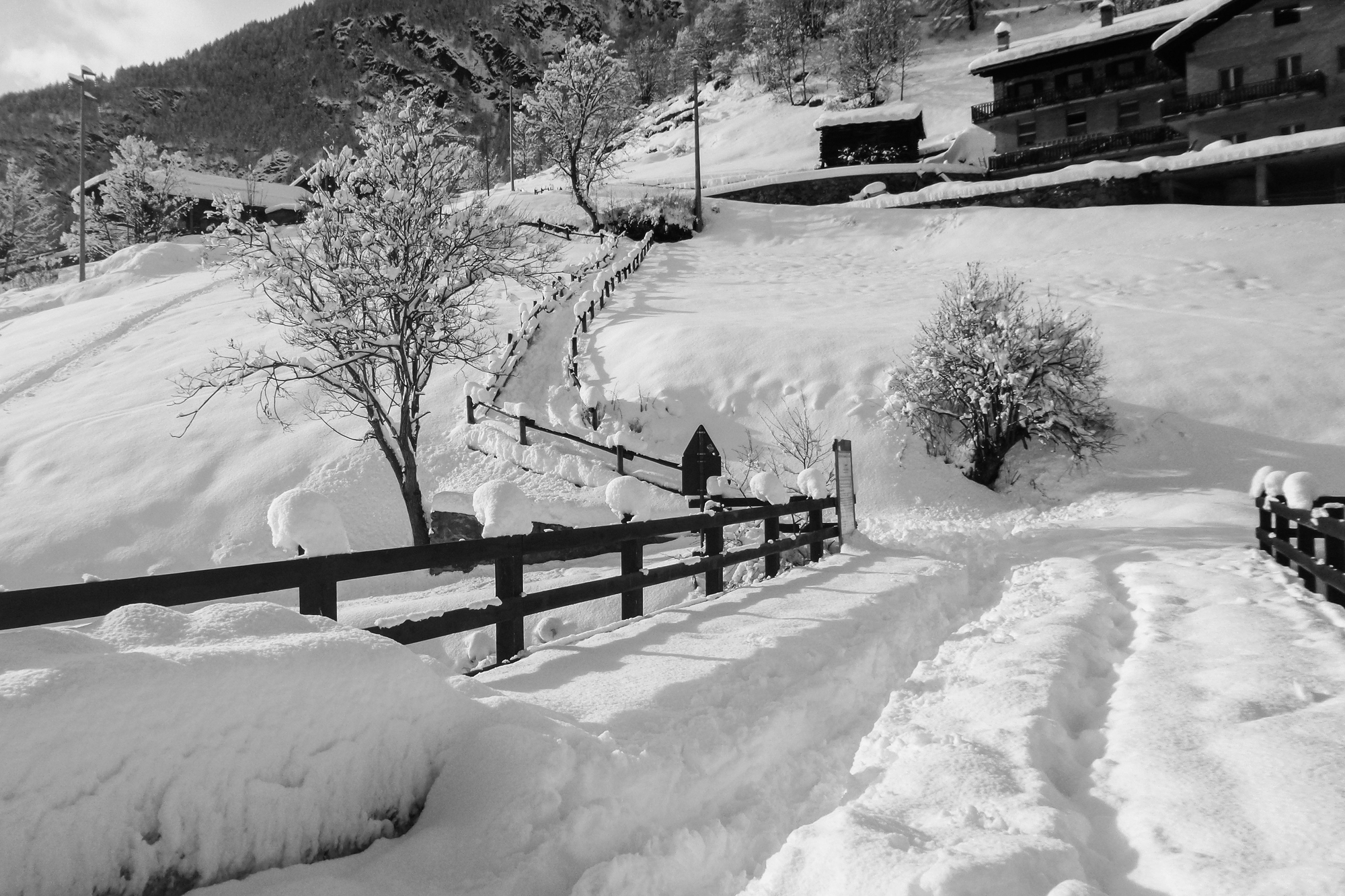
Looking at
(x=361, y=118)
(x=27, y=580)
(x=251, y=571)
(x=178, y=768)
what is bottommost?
(x=27, y=580)

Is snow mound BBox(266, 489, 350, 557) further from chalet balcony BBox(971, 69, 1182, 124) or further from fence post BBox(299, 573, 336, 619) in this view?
chalet balcony BBox(971, 69, 1182, 124)

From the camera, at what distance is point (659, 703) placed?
4.09 metres

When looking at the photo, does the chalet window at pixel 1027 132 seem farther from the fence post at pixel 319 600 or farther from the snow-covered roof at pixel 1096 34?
the fence post at pixel 319 600

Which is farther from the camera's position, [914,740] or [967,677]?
[967,677]

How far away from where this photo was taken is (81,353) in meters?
25.8

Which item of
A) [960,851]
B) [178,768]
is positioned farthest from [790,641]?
[178,768]

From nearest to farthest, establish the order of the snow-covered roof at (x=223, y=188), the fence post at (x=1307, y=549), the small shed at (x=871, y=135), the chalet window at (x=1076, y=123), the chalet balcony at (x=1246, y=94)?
the fence post at (x=1307, y=549) → the chalet balcony at (x=1246, y=94) → the chalet window at (x=1076, y=123) → the small shed at (x=871, y=135) → the snow-covered roof at (x=223, y=188)

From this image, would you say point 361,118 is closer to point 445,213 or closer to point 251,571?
point 445,213

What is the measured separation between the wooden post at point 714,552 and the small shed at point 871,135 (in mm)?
48130

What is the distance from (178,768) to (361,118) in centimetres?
1822

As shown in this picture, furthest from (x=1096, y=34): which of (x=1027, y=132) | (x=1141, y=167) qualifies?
(x=1141, y=167)

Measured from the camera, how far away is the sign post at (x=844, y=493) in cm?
1173

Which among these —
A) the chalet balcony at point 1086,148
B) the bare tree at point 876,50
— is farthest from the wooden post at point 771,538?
the bare tree at point 876,50

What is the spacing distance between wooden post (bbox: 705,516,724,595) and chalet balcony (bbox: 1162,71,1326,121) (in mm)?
41588
